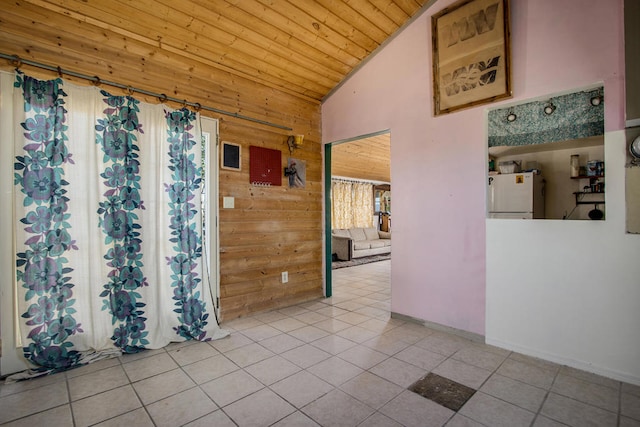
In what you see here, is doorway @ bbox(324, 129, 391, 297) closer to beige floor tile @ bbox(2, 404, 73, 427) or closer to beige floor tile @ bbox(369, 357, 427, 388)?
beige floor tile @ bbox(369, 357, 427, 388)

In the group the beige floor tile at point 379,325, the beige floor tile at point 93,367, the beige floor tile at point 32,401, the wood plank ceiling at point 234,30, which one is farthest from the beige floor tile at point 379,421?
the wood plank ceiling at point 234,30

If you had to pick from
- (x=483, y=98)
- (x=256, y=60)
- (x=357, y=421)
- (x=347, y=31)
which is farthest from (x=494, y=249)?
(x=256, y=60)

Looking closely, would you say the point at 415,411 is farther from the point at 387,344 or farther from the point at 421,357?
the point at 387,344

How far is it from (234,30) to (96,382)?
3.01m

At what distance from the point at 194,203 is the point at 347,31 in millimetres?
2302

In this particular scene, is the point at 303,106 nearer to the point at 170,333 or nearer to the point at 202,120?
the point at 202,120

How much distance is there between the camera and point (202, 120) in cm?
306

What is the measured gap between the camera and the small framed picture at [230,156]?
3207mm

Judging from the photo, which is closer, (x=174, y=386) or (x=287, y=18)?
(x=174, y=386)

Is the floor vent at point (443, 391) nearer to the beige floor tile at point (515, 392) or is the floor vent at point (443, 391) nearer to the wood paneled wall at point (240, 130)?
the beige floor tile at point (515, 392)

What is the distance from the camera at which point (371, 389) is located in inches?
79.0

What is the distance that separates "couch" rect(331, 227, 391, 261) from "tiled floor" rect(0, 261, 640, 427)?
4426mm

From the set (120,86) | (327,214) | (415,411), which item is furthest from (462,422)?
(120,86)

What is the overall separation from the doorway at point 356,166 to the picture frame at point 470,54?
2.59 feet
